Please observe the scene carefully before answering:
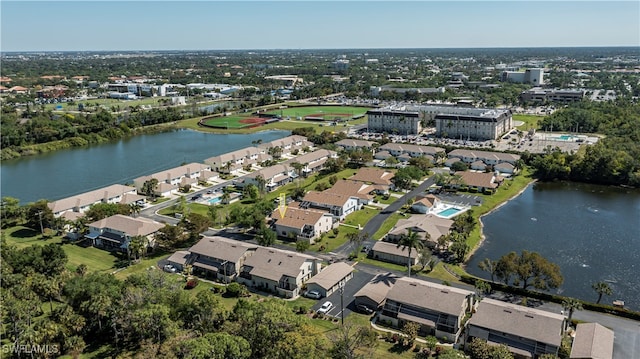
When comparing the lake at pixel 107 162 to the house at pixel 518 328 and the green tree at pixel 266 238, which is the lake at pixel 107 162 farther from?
the house at pixel 518 328

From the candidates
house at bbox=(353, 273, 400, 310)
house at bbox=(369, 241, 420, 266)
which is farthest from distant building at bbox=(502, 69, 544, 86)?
house at bbox=(353, 273, 400, 310)

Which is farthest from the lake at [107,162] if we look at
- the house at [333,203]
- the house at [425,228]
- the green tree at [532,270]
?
the green tree at [532,270]

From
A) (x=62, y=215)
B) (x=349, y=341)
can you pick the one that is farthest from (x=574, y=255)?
(x=62, y=215)

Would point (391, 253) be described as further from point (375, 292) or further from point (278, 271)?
point (278, 271)

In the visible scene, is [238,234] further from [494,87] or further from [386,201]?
[494,87]

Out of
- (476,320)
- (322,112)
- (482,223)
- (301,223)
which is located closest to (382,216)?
(301,223)

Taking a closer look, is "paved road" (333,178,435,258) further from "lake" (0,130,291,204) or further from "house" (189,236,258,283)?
"lake" (0,130,291,204)
